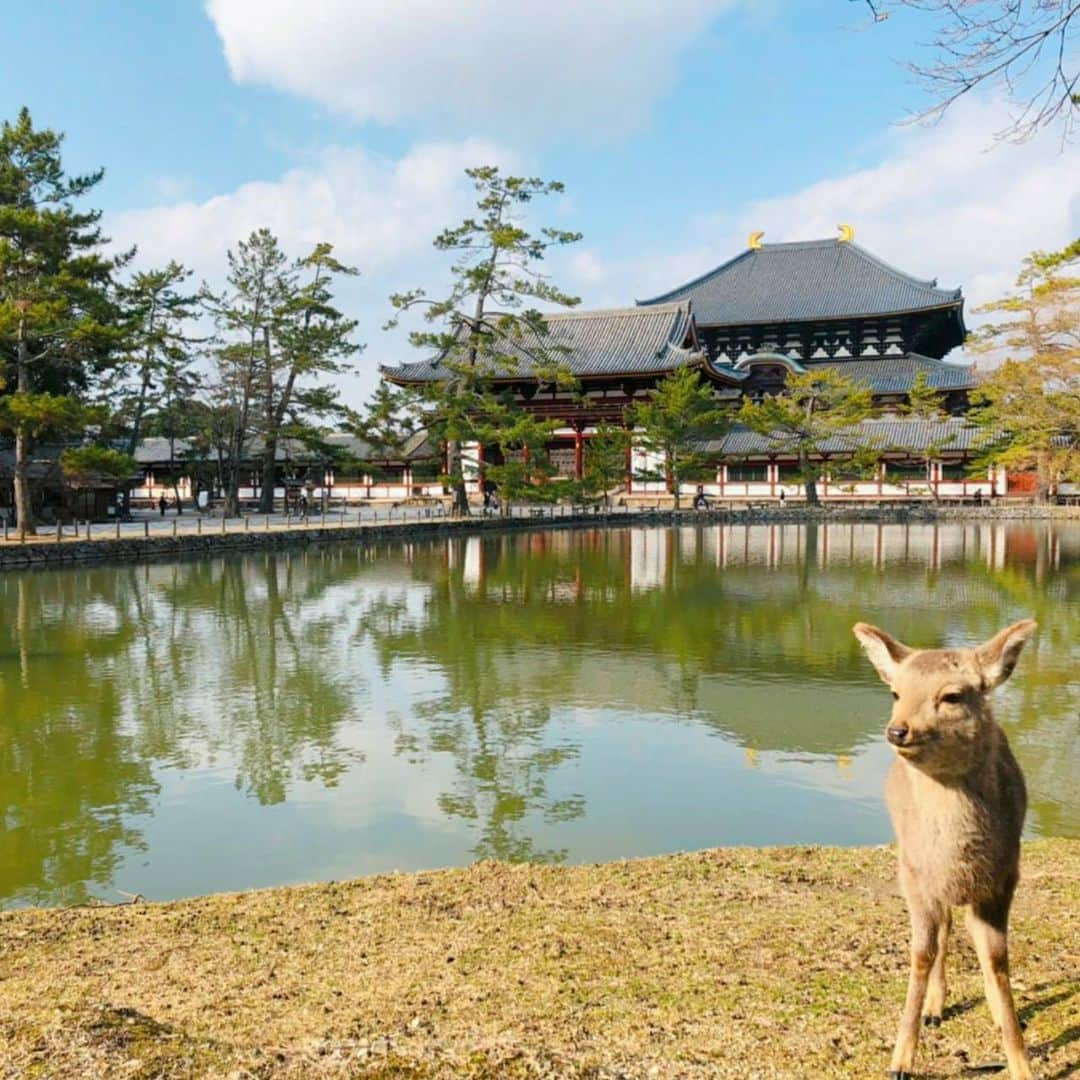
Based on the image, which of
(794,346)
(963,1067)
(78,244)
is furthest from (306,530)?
(794,346)

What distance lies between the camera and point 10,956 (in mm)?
4094

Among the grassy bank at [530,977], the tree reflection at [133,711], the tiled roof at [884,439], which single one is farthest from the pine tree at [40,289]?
the tiled roof at [884,439]

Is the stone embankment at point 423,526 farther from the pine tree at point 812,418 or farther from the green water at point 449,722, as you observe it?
the green water at point 449,722

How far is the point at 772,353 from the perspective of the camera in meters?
51.6

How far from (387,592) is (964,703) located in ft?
54.6

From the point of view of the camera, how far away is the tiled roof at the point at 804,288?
2072 inches

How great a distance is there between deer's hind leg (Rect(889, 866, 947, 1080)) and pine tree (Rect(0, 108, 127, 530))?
2265 centimetres

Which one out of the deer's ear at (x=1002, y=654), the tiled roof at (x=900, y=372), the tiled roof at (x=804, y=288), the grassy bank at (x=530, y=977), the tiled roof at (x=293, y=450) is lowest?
the grassy bank at (x=530, y=977)

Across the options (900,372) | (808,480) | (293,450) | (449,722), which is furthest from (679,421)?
(449,722)

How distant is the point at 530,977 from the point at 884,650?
5.98 ft

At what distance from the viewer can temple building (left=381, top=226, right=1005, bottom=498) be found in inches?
1834

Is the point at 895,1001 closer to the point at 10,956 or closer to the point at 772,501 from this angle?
the point at 10,956

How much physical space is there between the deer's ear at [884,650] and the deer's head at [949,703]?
98 mm

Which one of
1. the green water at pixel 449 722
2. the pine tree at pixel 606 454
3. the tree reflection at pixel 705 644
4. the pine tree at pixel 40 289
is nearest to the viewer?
the green water at pixel 449 722
